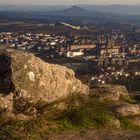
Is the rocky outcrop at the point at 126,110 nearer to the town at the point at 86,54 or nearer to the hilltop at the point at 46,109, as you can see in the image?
the hilltop at the point at 46,109

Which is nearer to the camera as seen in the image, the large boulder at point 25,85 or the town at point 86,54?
the large boulder at point 25,85

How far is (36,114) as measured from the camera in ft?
28.8

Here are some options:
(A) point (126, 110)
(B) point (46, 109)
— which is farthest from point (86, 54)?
(B) point (46, 109)

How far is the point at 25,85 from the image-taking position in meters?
8.61

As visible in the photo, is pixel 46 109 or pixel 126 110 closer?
pixel 46 109

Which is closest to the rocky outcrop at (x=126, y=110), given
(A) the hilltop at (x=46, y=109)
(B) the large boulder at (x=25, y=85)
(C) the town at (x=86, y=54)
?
(A) the hilltop at (x=46, y=109)

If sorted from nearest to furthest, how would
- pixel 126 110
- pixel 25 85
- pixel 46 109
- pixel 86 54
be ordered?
pixel 25 85 < pixel 46 109 < pixel 126 110 < pixel 86 54

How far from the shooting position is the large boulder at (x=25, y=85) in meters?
8.48

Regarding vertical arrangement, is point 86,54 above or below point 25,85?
below

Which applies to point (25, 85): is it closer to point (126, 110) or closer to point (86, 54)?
point (126, 110)

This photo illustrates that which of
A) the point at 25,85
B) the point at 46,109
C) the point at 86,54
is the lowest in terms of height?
the point at 86,54

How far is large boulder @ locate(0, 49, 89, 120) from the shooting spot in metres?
8.48

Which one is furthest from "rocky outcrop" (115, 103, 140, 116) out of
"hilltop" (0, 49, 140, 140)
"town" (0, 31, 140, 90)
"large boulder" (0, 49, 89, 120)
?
"town" (0, 31, 140, 90)

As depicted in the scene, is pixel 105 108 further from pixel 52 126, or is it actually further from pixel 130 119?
pixel 52 126
